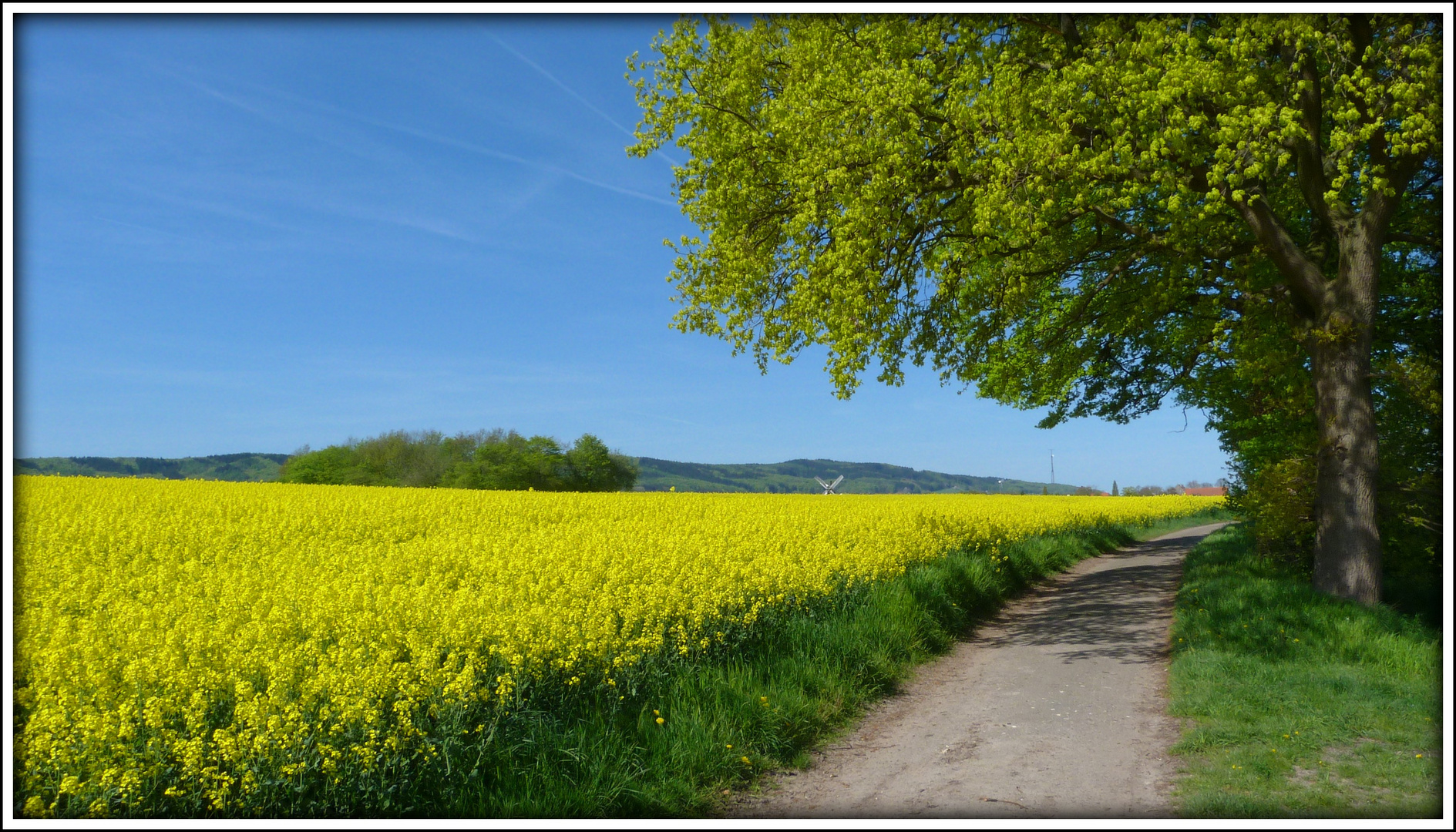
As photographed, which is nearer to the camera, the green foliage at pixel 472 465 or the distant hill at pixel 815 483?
the green foliage at pixel 472 465

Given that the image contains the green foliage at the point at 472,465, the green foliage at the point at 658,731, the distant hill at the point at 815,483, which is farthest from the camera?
the distant hill at the point at 815,483

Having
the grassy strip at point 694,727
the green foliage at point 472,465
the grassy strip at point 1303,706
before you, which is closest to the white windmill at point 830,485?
the green foliage at point 472,465

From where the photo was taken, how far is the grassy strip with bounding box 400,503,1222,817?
4828 millimetres

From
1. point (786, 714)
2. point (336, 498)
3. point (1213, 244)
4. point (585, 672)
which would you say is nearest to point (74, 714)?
point (585, 672)

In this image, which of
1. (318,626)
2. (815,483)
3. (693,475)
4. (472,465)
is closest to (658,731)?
(318,626)

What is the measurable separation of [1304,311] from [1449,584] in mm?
8929

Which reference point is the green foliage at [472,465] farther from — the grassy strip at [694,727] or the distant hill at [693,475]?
the grassy strip at [694,727]

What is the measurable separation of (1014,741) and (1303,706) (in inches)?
110

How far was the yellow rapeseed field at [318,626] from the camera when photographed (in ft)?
14.3

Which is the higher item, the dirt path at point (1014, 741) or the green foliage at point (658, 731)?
the green foliage at point (658, 731)

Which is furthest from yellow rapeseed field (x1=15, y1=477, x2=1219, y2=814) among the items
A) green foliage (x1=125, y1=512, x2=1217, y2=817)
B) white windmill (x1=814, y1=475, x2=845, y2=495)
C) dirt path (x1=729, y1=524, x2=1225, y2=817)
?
white windmill (x1=814, y1=475, x2=845, y2=495)

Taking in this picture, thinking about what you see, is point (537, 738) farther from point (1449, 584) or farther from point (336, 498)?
point (336, 498)

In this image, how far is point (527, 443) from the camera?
7900cm

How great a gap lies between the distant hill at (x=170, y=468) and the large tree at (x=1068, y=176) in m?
8.39
